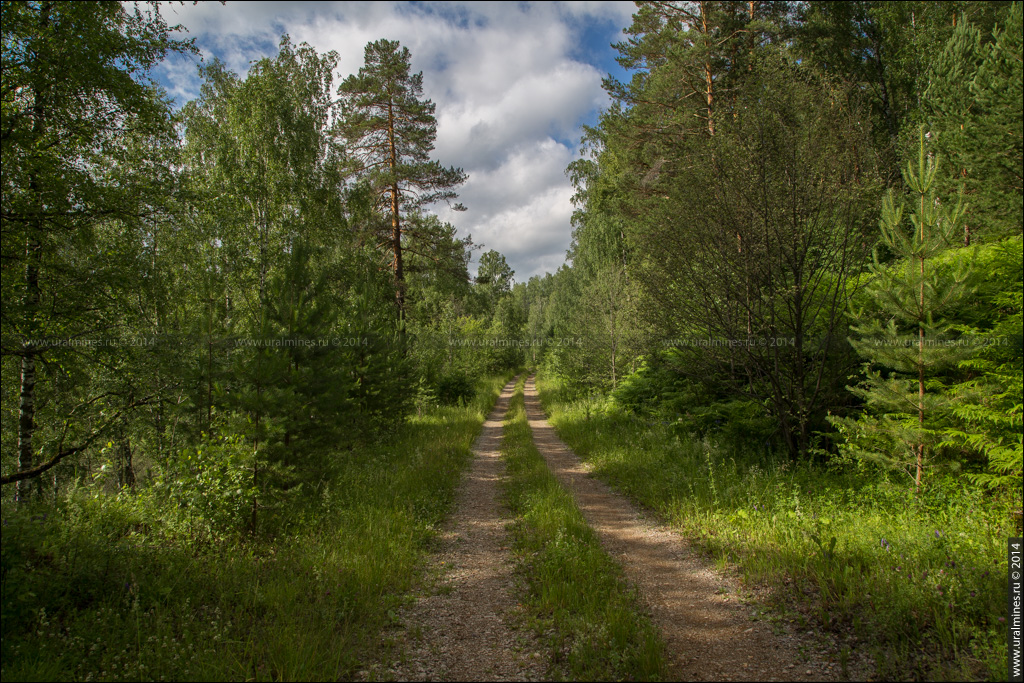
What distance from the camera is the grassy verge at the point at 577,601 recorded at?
311cm

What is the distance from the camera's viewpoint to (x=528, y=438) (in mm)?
12469

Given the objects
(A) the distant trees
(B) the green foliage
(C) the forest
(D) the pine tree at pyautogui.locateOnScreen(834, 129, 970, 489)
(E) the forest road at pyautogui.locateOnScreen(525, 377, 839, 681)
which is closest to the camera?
(E) the forest road at pyautogui.locateOnScreen(525, 377, 839, 681)

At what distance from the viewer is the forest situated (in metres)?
3.54

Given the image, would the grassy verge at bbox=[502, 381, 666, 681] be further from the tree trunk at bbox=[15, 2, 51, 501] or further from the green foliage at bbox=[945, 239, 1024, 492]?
the tree trunk at bbox=[15, 2, 51, 501]

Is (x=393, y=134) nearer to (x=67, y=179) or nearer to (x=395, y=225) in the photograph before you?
(x=395, y=225)

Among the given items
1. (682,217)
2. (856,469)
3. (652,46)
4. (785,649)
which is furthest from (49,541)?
(652,46)

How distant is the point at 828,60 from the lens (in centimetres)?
1548

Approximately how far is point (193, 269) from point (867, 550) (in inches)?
540

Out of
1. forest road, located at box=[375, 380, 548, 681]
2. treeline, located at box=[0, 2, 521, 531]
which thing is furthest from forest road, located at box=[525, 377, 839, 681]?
treeline, located at box=[0, 2, 521, 531]

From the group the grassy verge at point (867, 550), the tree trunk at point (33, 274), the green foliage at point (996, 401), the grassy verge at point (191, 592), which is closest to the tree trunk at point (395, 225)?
the tree trunk at point (33, 274)

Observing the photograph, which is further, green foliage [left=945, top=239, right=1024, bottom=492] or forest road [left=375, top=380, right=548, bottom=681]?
green foliage [left=945, top=239, right=1024, bottom=492]

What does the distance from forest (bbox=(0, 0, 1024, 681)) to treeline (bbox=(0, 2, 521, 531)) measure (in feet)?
0.22

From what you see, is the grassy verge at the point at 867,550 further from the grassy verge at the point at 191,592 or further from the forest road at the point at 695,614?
the grassy verge at the point at 191,592

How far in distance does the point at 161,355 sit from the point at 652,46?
14.6 meters
